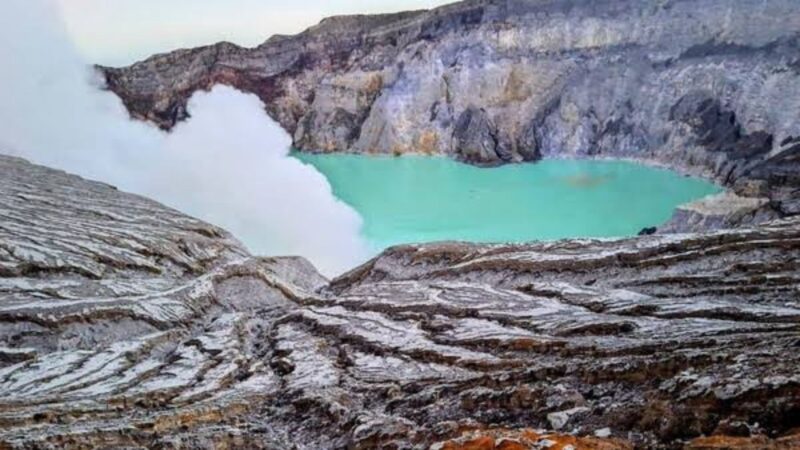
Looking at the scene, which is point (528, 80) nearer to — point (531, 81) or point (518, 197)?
point (531, 81)

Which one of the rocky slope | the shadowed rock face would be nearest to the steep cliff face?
the rocky slope

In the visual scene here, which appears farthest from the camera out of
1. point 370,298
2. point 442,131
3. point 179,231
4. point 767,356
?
point 442,131

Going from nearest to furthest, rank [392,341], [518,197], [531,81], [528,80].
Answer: [392,341] → [518,197] → [531,81] → [528,80]

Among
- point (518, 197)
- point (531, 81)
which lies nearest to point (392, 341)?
point (518, 197)

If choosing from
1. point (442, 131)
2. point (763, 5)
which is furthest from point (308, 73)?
point (763, 5)

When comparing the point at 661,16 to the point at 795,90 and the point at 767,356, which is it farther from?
the point at 767,356

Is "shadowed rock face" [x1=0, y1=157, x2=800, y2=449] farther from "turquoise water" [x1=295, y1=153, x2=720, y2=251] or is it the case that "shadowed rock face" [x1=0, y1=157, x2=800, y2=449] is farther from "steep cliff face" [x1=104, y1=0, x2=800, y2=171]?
"steep cliff face" [x1=104, y1=0, x2=800, y2=171]
